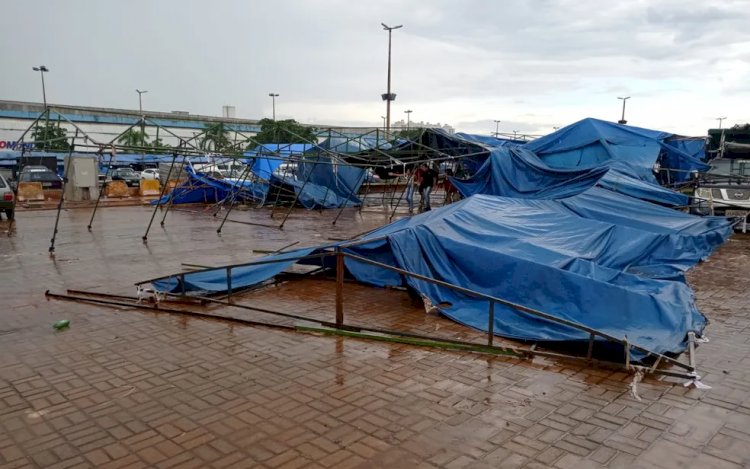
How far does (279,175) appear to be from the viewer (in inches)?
886

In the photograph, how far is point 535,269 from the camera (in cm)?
656

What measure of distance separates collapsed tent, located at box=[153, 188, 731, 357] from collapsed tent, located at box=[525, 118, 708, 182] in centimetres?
656

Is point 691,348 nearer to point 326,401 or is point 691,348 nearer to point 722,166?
point 326,401

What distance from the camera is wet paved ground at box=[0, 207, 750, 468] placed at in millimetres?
3643

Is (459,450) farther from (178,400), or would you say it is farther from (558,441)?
(178,400)

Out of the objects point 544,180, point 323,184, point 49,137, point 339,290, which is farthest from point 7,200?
point 544,180

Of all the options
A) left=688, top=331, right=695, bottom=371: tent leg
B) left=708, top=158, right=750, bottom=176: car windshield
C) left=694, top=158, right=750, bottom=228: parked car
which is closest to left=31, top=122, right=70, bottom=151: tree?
left=688, top=331, right=695, bottom=371: tent leg

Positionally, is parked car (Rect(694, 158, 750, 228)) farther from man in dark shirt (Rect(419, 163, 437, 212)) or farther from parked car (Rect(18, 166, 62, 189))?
parked car (Rect(18, 166, 62, 189))

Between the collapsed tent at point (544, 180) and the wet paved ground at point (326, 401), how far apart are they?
21.6 ft

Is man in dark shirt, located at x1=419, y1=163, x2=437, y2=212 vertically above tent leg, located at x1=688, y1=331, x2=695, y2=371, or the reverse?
man in dark shirt, located at x1=419, y1=163, x2=437, y2=212

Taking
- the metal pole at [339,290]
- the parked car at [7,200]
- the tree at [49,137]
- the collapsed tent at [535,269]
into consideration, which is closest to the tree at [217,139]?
the tree at [49,137]

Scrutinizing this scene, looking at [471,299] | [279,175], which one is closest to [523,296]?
[471,299]

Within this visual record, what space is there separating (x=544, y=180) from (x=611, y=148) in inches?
116

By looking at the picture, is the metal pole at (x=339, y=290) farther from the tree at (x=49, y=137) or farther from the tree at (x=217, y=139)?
the tree at (x=217, y=139)
